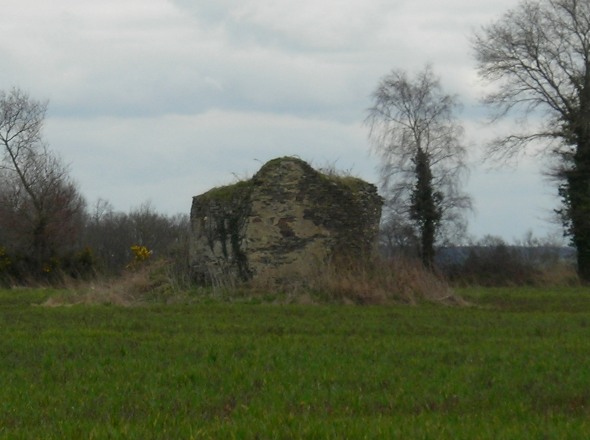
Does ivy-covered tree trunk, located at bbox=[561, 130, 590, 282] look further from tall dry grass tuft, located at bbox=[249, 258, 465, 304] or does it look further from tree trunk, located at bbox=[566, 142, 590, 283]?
tall dry grass tuft, located at bbox=[249, 258, 465, 304]

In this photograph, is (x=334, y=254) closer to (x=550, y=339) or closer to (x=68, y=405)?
(x=550, y=339)

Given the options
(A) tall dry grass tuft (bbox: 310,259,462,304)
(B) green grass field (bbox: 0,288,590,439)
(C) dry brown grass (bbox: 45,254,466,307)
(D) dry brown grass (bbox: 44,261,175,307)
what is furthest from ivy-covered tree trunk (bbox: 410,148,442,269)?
(B) green grass field (bbox: 0,288,590,439)

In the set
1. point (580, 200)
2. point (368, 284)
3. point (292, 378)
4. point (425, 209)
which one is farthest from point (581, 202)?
point (292, 378)

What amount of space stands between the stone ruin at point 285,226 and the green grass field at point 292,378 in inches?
340

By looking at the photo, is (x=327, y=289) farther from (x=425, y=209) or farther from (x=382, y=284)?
(x=425, y=209)

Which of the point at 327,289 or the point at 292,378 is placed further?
the point at 327,289

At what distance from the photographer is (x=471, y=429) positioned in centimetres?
868

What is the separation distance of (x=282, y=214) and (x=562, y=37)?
25.2m

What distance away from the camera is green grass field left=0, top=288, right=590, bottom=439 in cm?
891

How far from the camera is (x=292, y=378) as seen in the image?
12172 millimetres

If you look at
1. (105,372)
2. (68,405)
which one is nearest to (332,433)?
(68,405)

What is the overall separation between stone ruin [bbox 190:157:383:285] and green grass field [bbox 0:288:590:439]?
8.65 metres

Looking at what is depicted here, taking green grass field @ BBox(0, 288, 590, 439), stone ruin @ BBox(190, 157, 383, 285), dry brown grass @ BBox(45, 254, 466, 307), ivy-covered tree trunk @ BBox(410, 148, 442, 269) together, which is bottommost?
green grass field @ BBox(0, 288, 590, 439)

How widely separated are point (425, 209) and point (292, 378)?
147 feet
